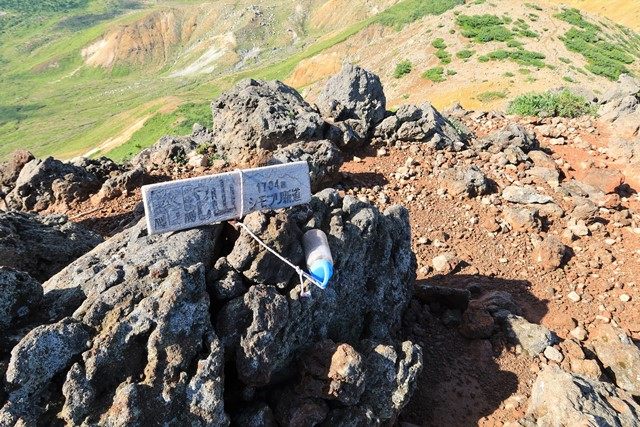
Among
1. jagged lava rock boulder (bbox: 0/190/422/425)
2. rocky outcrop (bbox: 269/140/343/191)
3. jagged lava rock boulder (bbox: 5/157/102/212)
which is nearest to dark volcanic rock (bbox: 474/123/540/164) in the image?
rocky outcrop (bbox: 269/140/343/191)

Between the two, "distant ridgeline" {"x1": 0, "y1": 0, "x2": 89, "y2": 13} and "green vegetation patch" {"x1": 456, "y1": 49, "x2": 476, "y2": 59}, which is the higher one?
"green vegetation patch" {"x1": 456, "y1": 49, "x2": 476, "y2": 59}

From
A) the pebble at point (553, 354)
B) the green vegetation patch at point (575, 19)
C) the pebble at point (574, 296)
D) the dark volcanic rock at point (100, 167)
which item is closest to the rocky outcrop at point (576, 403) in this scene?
the pebble at point (553, 354)

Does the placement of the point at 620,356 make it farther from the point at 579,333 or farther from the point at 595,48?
the point at 595,48

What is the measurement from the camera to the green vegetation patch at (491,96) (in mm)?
31188

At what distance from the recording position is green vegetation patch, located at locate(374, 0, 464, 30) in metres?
64.7

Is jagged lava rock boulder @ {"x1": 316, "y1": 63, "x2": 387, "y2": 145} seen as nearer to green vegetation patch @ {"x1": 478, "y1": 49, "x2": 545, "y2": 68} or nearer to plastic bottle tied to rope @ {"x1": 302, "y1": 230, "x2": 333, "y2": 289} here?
plastic bottle tied to rope @ {"x1": 302, "y1": 230, "x2": 333, "y2": 289}

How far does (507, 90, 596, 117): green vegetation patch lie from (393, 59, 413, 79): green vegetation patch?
64.2 ft

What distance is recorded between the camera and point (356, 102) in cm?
1747

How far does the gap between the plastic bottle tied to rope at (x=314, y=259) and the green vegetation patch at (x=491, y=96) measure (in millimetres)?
28208

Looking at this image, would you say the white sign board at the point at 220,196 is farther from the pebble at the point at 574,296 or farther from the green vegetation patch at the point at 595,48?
the green vegetation patch at the point at 595,48

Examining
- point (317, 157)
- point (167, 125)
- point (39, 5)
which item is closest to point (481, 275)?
point (317, 157)

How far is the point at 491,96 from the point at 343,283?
92.1 feet

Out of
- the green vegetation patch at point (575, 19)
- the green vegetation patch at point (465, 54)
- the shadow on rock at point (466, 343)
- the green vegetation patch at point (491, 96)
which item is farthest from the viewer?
the green vegetation patch at point (575, 19)

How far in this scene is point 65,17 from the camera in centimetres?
16925
